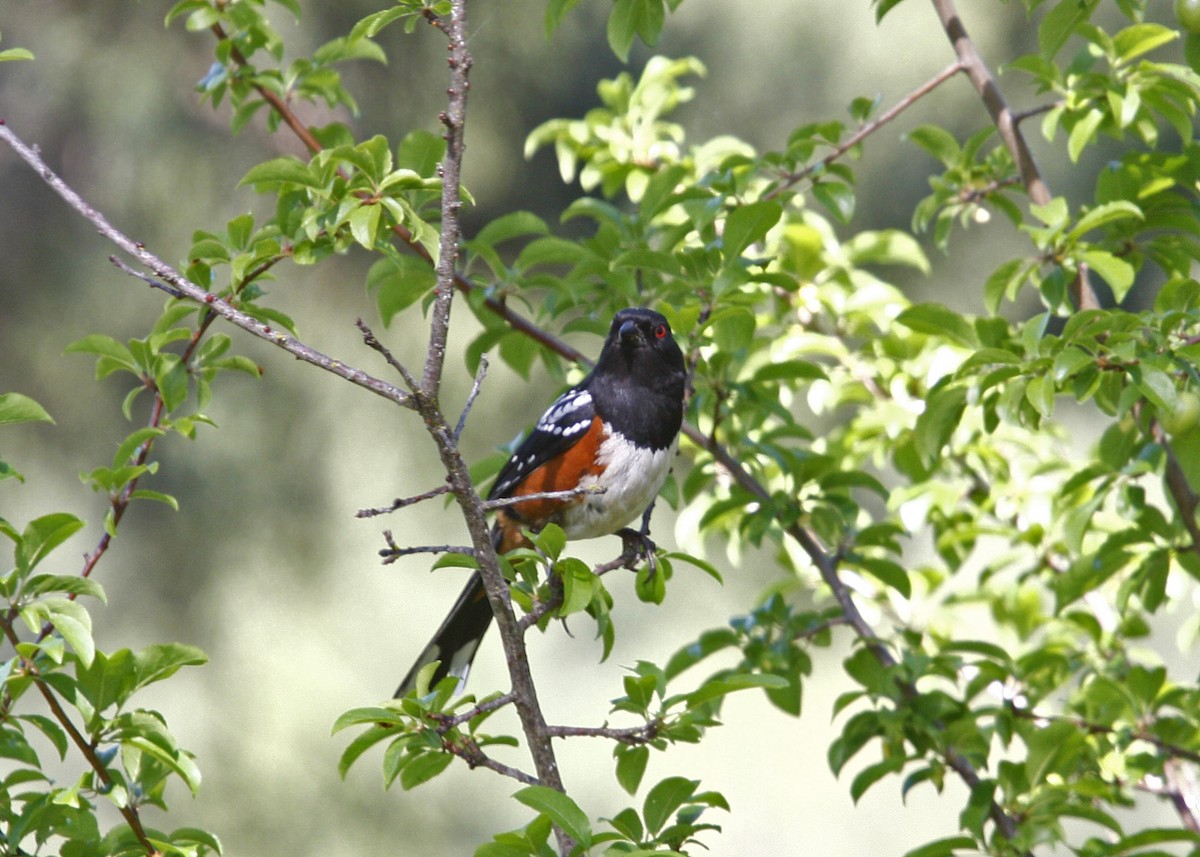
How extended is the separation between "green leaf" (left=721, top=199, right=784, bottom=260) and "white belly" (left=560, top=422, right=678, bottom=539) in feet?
1.67

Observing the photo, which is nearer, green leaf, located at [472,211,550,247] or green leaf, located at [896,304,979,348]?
green leaf, located at [896,304,979,348]

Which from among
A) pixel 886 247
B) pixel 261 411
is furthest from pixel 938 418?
pixel 261 411

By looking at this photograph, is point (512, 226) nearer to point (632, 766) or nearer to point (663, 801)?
point (632, 766)

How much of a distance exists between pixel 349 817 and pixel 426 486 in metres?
1.20

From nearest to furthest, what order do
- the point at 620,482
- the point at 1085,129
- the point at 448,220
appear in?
the point at 448,220, the point at 1085,129, the point at 620,482

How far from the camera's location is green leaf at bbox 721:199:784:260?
7.02ft

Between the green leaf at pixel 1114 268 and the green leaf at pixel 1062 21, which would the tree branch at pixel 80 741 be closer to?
the green leaf at pixel 1114 268

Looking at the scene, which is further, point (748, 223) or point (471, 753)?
point (748, 223)

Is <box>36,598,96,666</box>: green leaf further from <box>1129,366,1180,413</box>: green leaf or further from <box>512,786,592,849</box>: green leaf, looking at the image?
<box>1129,366,1180,413</box>: green leaf

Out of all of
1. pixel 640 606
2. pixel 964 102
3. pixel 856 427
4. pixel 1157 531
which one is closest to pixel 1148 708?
pixel 1157 531

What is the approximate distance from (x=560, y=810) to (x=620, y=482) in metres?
1.04

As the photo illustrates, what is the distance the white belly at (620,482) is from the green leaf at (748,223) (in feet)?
1.67

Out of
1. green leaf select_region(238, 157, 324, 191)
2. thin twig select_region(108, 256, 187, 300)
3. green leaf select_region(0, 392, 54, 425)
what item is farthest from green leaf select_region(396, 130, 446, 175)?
green leaf select_region(0, 392, 54, 425)

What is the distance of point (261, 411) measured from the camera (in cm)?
429
